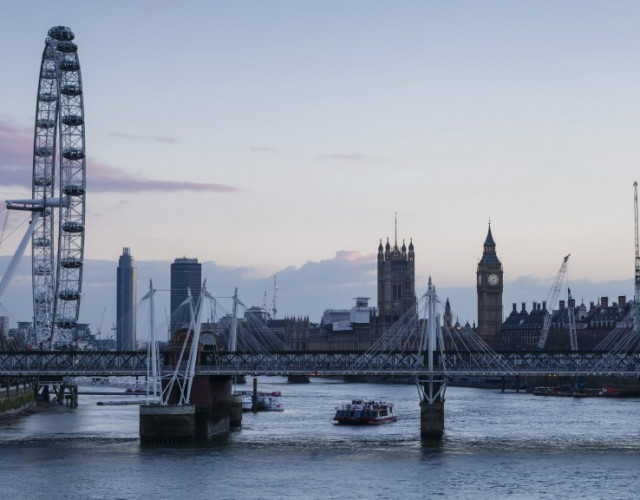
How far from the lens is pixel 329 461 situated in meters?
69.5

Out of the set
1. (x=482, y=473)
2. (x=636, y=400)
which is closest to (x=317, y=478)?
(x=482, y=473)

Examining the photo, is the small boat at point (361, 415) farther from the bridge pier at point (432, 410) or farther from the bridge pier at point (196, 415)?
the bridge pier at point (432, 410)

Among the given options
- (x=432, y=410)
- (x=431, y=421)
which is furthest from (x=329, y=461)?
(x=432, y=410)

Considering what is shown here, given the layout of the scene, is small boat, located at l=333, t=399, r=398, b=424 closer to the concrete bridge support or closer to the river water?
the river water

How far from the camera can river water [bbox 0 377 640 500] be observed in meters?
59.0

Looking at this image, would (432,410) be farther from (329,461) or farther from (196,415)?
(196,415)

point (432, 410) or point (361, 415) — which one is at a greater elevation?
point (432, 410)

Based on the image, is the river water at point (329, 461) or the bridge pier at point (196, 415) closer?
the river water at point (329, 461)

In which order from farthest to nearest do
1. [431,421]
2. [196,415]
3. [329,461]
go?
[196,415] → [431,421] → [329,461]

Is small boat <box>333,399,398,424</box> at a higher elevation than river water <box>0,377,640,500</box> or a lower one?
higher

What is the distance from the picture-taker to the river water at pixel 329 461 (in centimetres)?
5897

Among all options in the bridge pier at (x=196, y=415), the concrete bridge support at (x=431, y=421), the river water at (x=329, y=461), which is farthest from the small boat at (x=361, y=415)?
the concrete bridge support at (x=431, y=421)

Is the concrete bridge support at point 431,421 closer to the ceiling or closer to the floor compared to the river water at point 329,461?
closer to the ceiling

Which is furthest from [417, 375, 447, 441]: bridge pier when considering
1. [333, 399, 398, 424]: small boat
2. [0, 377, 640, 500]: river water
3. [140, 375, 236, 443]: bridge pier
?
[333, 399, 398, 424]: small boat
